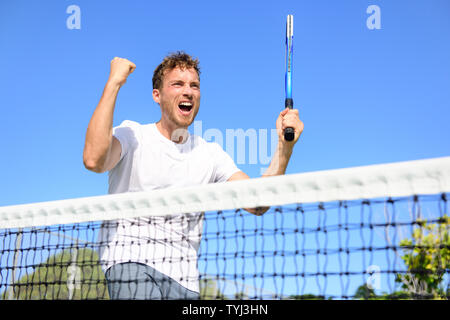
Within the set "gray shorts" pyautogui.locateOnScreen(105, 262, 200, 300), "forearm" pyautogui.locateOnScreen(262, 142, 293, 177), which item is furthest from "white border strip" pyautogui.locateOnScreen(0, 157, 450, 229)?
"forearm" pyautogui.locateOnScreen(262, 142, 293, 177)

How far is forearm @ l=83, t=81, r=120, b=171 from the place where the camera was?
3.47 meters

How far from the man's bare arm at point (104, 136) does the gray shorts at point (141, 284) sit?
736mm

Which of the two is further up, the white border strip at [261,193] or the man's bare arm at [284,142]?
the man's bare arm at [284,142]

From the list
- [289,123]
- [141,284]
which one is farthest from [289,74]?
[141,284]

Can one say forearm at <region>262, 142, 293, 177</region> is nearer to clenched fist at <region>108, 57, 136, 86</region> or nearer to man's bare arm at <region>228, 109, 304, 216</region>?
man's bare arm at <region>228, 109, 304, 216</region>

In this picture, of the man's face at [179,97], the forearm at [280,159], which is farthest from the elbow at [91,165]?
the forearm at [280,159]

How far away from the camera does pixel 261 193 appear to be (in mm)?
3420

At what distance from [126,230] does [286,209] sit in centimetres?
115

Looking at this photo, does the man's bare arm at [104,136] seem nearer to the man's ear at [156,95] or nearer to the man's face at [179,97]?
the man's face at [179,97]

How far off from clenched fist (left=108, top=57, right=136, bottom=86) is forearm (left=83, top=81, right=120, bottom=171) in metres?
0.24

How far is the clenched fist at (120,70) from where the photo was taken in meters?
3.74

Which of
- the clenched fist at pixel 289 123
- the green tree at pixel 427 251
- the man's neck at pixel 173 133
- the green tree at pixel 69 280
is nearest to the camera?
the green tree at pixel 427 251
